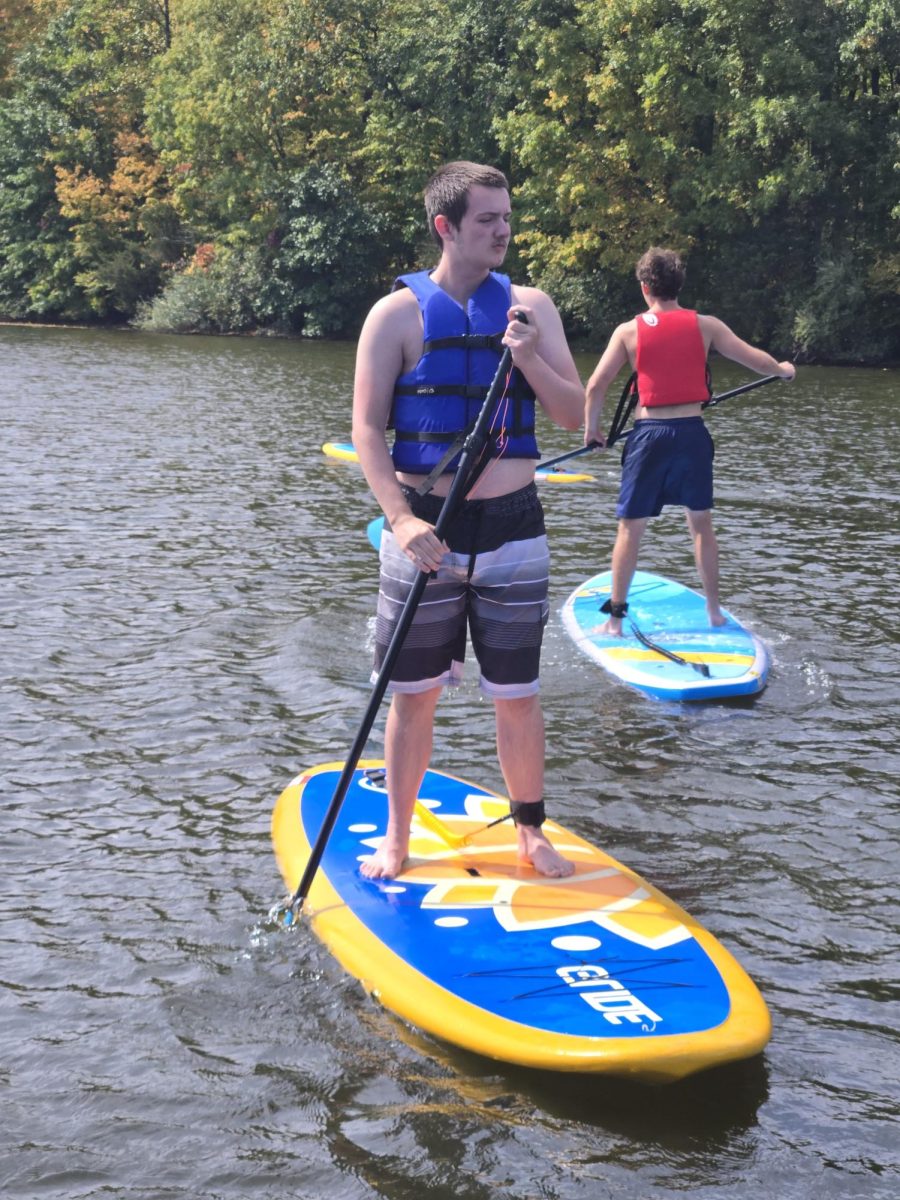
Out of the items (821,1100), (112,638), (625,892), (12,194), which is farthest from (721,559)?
(12,194)

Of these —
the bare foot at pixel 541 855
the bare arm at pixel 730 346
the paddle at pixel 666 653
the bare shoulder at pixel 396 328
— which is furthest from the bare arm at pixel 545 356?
the bare arm at pixel 730 346

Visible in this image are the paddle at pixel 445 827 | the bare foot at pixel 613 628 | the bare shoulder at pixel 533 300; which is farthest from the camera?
the bare foot at pixel 613 628

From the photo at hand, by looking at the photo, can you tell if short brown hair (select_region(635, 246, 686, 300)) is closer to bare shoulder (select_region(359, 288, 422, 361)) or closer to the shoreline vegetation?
bare shoulder (select_region(359, 288, 422, 361))

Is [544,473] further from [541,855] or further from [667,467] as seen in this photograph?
[541,855]

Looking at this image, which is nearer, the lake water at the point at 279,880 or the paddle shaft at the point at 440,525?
the lake water at the point at 279,880

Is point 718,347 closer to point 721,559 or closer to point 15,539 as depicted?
point 721,559

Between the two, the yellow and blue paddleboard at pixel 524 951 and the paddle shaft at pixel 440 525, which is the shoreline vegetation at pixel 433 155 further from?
the paddle shaft at pixel 440 525

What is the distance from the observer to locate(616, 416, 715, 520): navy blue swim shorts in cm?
728

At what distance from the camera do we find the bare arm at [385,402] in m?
4.07

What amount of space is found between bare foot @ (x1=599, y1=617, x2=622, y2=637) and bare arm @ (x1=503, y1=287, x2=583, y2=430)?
3380 mm

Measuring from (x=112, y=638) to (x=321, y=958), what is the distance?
13.5 ft

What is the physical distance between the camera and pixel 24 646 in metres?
7.81

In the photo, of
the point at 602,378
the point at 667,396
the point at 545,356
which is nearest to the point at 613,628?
the point at 667,396

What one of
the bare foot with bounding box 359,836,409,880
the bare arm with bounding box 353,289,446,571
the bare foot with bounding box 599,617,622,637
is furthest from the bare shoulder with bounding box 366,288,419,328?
the bare foot with bounding box 599,617,622,637
